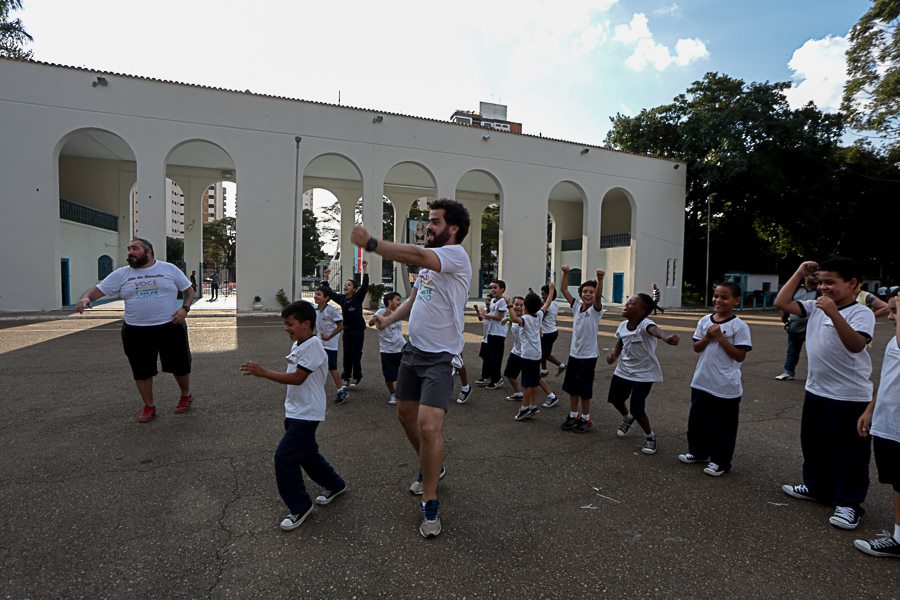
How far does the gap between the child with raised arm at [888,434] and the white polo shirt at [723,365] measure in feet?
3.36

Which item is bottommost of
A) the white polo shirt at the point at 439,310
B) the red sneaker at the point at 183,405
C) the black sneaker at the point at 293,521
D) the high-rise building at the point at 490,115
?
the black sneaker at the point at 293,521

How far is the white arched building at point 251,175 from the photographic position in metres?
16.0

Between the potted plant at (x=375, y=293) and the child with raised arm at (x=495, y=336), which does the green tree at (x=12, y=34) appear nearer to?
the potted plant at (x=375, y=293)

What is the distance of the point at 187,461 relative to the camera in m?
3.93

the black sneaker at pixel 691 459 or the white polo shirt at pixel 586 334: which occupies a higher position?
the white polo shirt at pixel 586 334

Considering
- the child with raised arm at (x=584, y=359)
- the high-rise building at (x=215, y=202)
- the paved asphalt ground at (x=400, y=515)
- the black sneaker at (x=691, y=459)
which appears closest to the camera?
Answer: the paved asphalt ground at (x=400, y=515)

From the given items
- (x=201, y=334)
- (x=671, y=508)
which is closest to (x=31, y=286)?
(x=201, y=334)

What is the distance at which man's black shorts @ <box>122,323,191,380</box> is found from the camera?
4.96 m

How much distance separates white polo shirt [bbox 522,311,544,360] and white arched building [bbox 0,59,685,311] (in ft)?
48.7

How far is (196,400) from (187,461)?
2077mm

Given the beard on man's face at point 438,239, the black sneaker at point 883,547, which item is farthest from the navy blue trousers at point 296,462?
the black sneaker at point 883,547

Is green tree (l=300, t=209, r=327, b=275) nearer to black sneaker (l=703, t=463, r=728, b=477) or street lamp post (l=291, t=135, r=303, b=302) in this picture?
street lamp post (l=291, t=135, r=303, b=302)

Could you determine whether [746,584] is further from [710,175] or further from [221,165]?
[710,175]

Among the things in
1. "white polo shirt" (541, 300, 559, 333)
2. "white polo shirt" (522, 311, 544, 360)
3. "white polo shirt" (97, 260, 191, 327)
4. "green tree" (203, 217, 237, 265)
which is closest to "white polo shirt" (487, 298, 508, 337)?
"white polo shirt" (541, 300, 559, 333)
